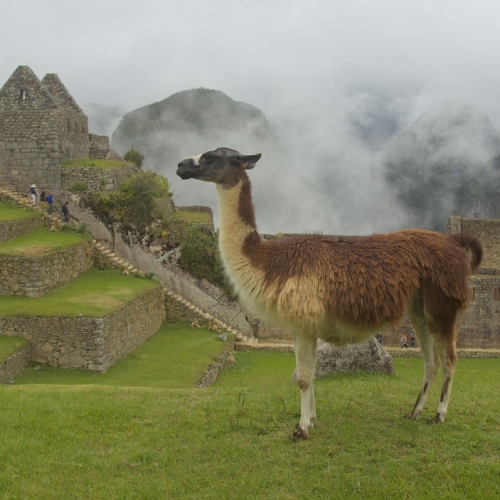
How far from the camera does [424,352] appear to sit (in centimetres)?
645

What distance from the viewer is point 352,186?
1815 inches

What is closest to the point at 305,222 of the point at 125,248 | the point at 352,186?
the point at 352,186

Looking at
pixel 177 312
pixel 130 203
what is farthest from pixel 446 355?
pixel 130 203

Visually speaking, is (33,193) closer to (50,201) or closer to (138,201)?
(50,201)

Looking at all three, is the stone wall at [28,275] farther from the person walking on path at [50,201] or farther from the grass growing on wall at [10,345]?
the person walking on path at [50,201]

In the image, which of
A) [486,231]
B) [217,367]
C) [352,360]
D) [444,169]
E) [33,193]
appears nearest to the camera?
[352,360]

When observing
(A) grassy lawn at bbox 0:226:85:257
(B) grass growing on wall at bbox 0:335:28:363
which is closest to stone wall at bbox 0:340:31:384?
(B) grass growing on wall at bbox 0:335:28:363

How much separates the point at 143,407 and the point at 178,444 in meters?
1.51

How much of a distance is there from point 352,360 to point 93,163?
15964 millimetres

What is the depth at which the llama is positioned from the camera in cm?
573

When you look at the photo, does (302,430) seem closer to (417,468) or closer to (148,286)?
(417,468)

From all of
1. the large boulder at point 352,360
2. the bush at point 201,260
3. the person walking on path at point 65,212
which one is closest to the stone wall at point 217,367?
the large boulder at point 352,360

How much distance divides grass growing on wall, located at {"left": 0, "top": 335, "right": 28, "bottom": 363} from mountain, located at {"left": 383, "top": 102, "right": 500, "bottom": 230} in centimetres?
3450

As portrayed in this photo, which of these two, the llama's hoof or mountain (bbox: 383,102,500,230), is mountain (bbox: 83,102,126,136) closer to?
mountain (bbox: 383,102,500,230)
